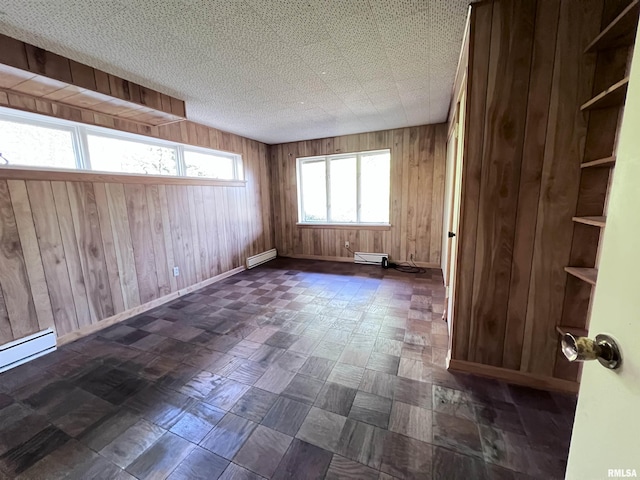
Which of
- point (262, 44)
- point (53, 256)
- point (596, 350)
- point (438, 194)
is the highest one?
point (262, 44)

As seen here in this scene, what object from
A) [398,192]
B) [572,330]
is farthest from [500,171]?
[398,192]

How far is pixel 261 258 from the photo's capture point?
5.02 meters

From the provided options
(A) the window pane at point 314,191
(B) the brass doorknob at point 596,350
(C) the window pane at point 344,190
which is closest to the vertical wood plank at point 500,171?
(B) the brass doorknob at point 596,350

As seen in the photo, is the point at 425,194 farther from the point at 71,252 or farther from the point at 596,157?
the point at 71,252

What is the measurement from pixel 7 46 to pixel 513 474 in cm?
370

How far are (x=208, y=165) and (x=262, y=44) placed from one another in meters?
2.50

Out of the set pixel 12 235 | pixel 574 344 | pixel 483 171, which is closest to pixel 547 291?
pixel 483 171

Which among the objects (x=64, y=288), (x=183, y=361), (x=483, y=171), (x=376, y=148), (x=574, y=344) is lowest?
(x=183, y=361)

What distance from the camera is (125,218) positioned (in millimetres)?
2811

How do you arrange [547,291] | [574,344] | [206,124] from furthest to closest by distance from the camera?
[206,124] → [547,291] → [574,344]

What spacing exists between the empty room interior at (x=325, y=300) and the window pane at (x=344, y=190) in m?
1.77

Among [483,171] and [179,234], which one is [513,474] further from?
[179,234]

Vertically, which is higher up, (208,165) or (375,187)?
(208,165)

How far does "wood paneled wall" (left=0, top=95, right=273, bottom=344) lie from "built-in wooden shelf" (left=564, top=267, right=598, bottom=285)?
3810 millimetres
